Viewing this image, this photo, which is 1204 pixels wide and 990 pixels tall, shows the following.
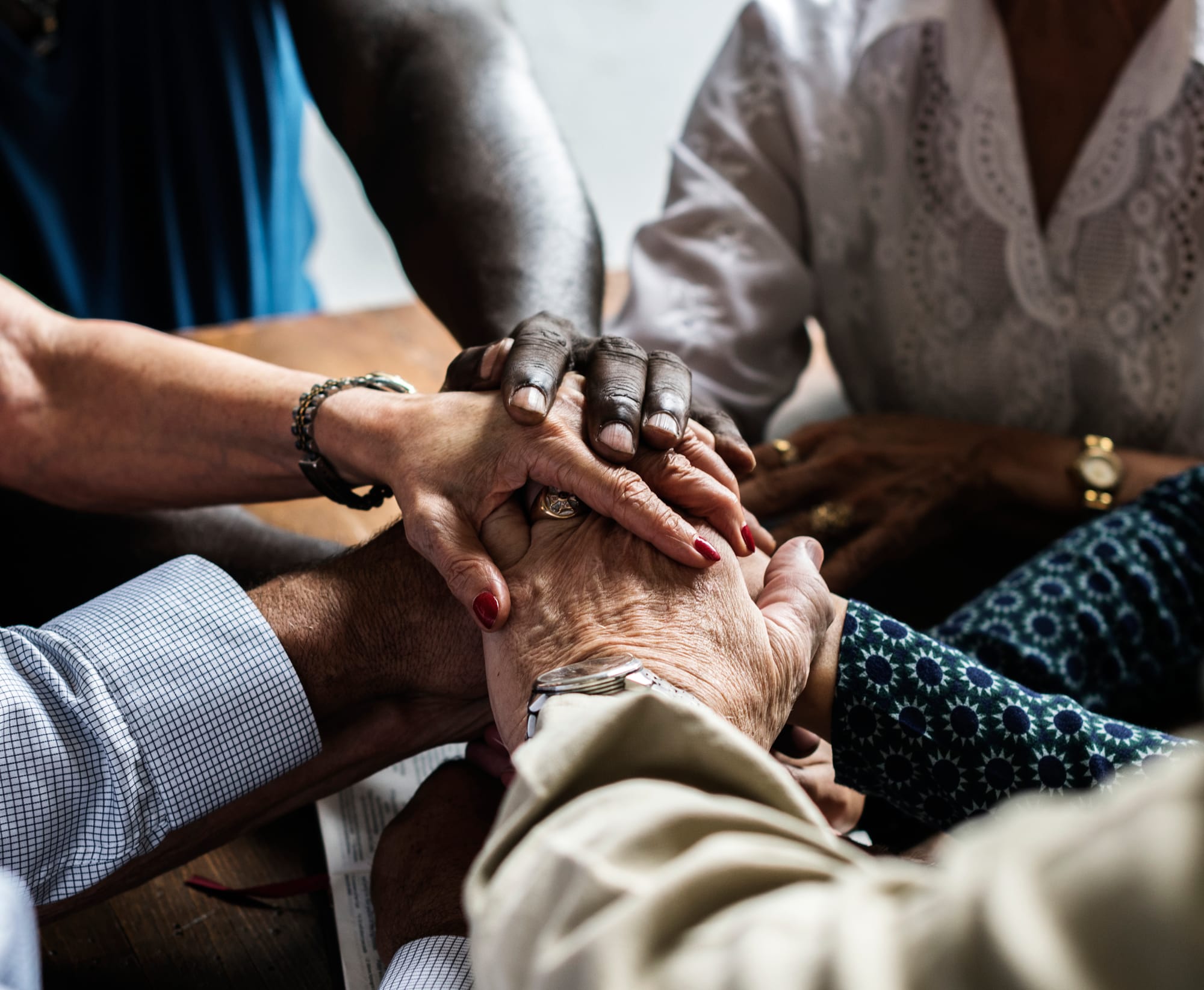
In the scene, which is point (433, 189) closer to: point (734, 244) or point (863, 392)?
point (734, 244)

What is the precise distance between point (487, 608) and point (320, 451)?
0.26 meters

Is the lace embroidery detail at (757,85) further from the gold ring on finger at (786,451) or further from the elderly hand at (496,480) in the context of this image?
the elderly hand at (496,480)

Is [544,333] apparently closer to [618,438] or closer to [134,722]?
[618,438]

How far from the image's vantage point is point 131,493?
35.8 inches

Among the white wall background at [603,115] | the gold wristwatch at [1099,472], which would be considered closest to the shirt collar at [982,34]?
the gold wristwatch at [1099,472]

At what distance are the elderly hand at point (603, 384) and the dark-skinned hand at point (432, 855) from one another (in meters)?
0.26

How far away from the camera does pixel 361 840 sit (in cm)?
73

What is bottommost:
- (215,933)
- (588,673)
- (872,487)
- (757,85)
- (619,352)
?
(215,933)

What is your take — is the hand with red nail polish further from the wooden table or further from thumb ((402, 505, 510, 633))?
the wooden table

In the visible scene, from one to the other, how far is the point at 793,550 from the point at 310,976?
0.44 meters

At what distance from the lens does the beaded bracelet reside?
847mm

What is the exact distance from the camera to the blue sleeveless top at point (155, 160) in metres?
1.47

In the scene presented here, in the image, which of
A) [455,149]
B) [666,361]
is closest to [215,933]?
[666,361]

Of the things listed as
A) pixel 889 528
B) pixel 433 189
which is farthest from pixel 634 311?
pixel 889 528
